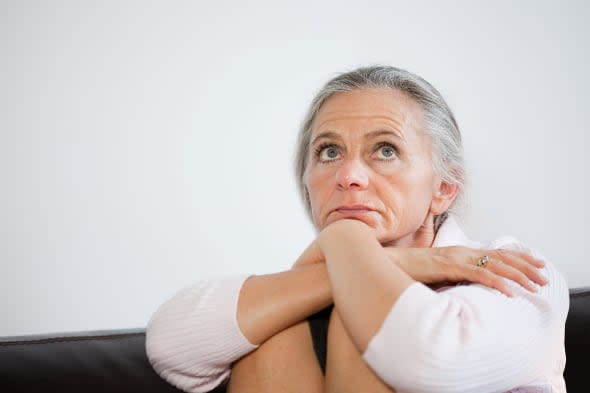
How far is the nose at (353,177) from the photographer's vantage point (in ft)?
3.55

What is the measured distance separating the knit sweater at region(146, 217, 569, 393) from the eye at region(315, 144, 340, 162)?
30cm

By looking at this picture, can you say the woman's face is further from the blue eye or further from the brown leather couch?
the brown leather couch

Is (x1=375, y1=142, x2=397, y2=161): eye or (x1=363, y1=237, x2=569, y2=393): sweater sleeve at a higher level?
(x1=375, y1=142, x2=397, y2=161): eye

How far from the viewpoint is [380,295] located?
2.60 ft

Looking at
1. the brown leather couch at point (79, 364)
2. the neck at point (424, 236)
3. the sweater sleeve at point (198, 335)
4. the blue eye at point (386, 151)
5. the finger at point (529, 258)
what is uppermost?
the blue eye at point (386, 151)

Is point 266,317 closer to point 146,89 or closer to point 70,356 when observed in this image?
point 70,356

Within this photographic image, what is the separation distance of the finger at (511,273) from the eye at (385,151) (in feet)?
1.00

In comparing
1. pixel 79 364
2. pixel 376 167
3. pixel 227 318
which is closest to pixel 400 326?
pixel 227 318

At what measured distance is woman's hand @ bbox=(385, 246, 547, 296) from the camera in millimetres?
866

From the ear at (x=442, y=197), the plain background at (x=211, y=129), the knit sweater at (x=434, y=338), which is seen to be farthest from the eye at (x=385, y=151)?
the plain background at (x=211, y=129)

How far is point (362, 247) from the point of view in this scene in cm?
88

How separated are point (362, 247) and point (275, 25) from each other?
3.93ft

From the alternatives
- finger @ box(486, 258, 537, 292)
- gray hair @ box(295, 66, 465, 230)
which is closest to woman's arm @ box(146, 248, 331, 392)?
finger @ box(486, 258, 537, 292)

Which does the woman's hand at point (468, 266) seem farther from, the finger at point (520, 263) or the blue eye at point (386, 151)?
the blue eye at point (386, 151)
